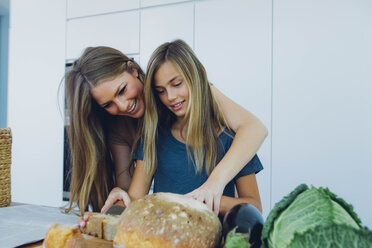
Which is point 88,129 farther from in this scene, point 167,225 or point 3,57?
point 3,57

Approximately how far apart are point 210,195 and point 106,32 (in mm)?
2494

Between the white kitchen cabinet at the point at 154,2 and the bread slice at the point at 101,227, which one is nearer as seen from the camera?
the bread slice at the point at 101,227

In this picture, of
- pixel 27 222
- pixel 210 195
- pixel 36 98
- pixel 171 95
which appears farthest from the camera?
pixel 36 98

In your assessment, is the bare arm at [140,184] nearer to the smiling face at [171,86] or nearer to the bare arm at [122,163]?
the bare arm at [122,163]

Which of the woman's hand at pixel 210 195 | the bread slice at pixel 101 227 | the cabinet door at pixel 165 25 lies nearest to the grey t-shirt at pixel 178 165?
the woman's hand at pixel 210 195

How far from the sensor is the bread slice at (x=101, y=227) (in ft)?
1.80

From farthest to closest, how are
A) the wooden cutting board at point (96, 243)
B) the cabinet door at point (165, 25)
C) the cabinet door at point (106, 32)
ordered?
the cabinet door at point (106, 32), the cabinet door at point (165, 25), the wooden cutting board at point (96, 243)

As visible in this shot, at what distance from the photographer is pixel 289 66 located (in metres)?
2.14

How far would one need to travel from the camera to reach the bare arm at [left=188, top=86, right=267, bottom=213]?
0.72m

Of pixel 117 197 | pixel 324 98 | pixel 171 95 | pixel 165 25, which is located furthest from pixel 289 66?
pixel 117 197

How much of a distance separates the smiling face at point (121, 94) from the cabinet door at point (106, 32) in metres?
1.58

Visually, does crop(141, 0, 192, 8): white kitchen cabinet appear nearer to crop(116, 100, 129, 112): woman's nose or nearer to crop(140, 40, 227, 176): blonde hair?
crop(140, 40, 227, 176): blonde hair

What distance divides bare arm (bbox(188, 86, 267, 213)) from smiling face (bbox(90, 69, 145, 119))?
12.3 inches

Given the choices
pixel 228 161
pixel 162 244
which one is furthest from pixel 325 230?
pixel 228 161
